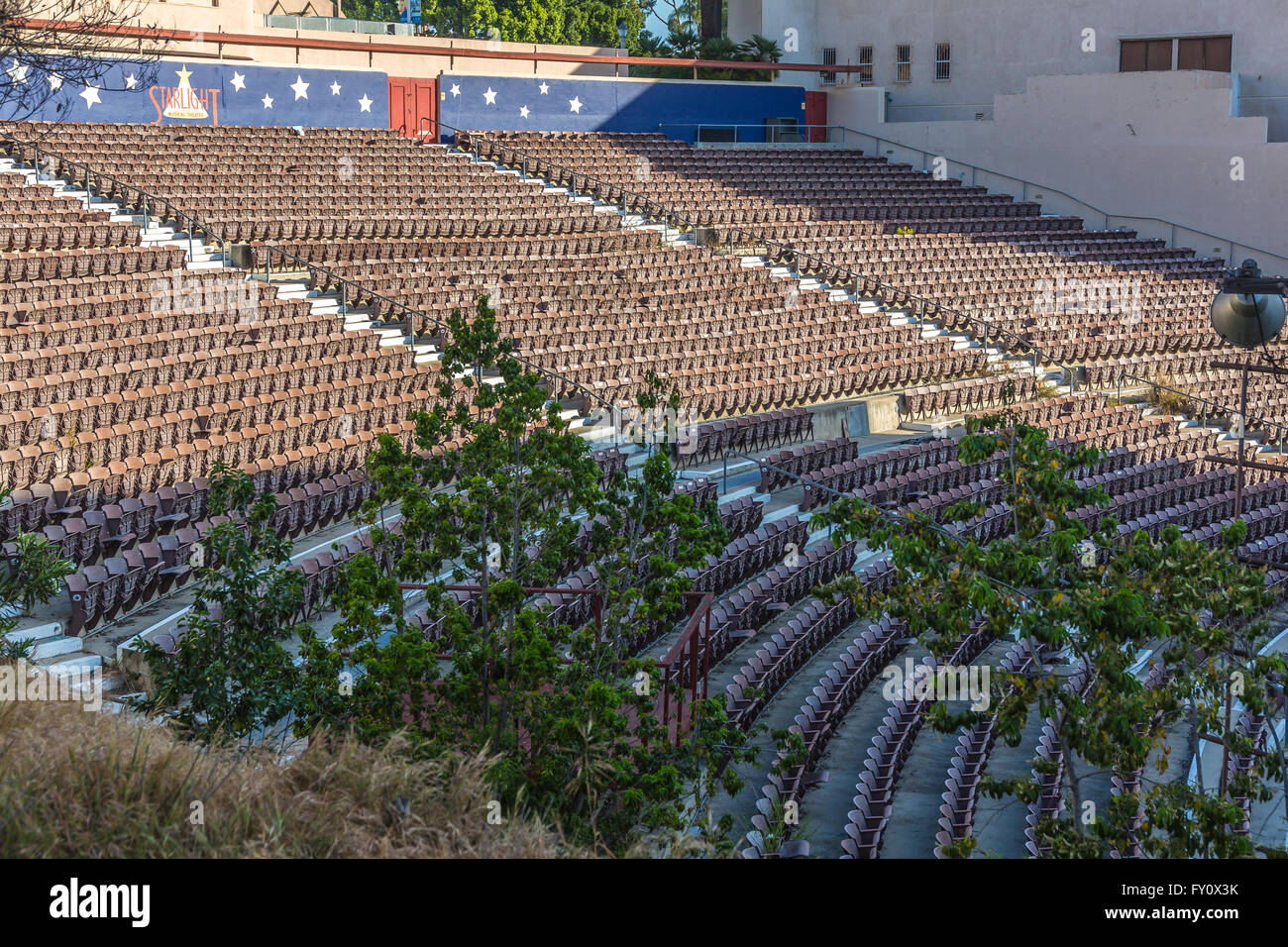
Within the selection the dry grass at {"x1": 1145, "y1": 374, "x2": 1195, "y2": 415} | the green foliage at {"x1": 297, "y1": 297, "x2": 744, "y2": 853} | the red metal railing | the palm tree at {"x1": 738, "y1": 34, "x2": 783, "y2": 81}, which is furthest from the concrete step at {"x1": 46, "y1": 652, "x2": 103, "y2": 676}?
the palm tree at {"x1": 738, "y1": 34, "x2": 783, "y2": 81}

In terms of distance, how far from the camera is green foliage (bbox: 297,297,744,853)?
268 inches

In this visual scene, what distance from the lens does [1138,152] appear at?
33875mm

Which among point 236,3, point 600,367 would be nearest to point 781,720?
point 600,367

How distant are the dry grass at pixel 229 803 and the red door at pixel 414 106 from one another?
27518mm

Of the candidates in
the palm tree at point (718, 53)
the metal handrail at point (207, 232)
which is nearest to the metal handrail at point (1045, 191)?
the palm tree at point (718, 53)

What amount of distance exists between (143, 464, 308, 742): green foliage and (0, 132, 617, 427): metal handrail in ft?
36.7

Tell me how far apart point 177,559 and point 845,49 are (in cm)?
3229

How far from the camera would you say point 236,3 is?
109 feet

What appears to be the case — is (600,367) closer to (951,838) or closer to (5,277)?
(5,277)

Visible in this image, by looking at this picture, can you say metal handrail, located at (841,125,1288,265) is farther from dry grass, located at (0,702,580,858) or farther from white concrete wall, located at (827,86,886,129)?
dry grass, located at (0,702,580,858)

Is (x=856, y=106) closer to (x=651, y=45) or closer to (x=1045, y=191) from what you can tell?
(x=1045, y=191)

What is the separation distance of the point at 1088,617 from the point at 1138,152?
3051cm

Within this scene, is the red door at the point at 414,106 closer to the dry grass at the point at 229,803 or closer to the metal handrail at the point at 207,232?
the metal handrail at the point at 207,232

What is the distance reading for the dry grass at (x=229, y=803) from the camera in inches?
197
